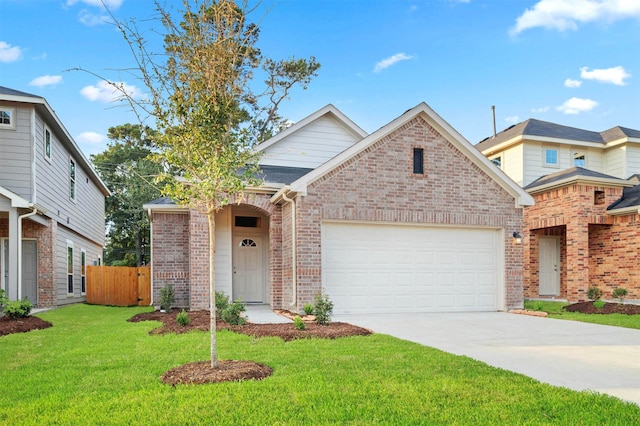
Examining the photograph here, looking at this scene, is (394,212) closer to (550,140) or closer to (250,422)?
(250,422)

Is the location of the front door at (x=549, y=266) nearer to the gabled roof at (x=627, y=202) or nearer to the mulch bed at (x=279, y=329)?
the gabled roof at (x=627, y=202)

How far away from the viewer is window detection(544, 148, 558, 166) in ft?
62.9

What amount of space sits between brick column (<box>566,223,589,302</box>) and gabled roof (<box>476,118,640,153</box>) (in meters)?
5.00

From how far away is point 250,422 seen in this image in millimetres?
3682

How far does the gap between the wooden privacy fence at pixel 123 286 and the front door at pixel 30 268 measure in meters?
3.27

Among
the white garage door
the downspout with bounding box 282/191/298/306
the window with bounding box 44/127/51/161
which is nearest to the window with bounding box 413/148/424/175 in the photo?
the white garage door

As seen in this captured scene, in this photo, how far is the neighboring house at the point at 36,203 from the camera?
11.8 m

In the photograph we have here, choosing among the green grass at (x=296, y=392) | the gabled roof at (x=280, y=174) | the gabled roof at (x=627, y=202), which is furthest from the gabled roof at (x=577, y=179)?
the green grass at (x=296, y=392)

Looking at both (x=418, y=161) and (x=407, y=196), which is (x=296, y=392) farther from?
(x=418, y=161)

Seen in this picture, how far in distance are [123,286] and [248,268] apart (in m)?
6.20

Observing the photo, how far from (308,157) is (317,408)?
11682 millimetres

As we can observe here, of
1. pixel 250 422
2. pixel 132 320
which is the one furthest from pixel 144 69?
pixel 132 320

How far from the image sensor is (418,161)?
11.8 meters

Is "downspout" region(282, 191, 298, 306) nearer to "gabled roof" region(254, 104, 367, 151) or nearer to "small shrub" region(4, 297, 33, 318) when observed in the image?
"gabled roof" region(254, 104, 367, 151)
